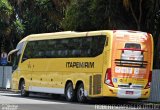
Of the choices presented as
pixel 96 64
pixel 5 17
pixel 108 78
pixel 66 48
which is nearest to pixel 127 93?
pixel 108 78

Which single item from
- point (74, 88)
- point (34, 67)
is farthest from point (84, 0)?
point (74, 88)

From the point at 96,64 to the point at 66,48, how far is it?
292 centimetres

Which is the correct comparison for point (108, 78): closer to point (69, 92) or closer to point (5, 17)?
point (69, 92)

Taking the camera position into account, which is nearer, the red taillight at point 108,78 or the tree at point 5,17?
the red taillight at point 108,78

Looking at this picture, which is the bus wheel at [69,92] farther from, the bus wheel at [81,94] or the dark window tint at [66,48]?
the dark window tint at [66,48]

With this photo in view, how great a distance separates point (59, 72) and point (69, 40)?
2.04 m

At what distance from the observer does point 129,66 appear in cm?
2467

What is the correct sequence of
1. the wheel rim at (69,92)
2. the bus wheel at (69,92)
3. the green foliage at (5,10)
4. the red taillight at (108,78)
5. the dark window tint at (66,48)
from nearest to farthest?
the red taillight at (108,78) < the dark window tint at (66,48) < the bus wheel at (69,92) < the wheel rim at (69,92) < the green foliage at (5,10)

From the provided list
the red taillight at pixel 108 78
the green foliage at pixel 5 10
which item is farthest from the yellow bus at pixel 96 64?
the green foliage at pixel 5 10

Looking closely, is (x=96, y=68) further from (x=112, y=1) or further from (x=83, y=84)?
(x=112, y=1)

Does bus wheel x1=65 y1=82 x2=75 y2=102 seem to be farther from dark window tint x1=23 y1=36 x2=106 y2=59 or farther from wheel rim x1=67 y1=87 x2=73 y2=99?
dark window tint x1=23 y1=36 x2=106 y2=59

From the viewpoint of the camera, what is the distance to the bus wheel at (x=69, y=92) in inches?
1055

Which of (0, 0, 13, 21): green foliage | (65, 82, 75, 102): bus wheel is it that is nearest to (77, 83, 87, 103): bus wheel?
(65, 82, 75, 102): bus wheel

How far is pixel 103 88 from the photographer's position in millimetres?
24484
